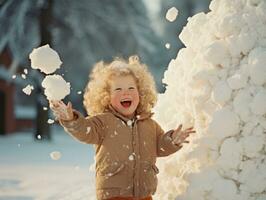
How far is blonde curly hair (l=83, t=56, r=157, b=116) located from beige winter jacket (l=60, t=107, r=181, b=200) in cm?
13

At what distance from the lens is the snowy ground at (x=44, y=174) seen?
6750 millimetres

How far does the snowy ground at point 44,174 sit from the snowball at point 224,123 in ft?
6.95

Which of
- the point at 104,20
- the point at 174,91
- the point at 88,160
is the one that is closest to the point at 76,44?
the point at 104,20

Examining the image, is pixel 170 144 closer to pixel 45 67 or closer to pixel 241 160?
pixel 241 160

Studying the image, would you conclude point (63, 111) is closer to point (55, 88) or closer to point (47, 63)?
point (55, 88)

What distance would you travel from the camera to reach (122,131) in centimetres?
329

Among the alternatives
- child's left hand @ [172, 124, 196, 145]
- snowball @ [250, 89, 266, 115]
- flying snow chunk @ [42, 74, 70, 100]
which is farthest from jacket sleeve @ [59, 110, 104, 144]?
snowball @ [250, 89, 266, 115]

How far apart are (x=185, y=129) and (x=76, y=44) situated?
55.5 feet

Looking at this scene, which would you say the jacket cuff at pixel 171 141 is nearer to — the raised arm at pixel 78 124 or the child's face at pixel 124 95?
the child's face at pixel 124 95

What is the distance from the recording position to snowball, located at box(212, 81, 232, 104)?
333 cm

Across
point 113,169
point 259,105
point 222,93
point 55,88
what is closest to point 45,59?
point 55,88

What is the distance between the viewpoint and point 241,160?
10.8ft

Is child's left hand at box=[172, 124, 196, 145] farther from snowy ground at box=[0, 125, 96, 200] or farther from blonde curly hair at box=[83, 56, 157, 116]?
snowy ground at box=[0, 125, 96, 200]

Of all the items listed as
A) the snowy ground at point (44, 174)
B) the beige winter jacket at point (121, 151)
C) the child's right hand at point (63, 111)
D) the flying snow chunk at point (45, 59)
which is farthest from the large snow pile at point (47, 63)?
the snowy ground at point (44, 174)
